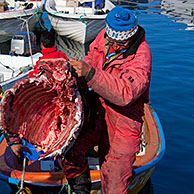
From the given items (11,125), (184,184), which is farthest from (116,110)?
(184,184)

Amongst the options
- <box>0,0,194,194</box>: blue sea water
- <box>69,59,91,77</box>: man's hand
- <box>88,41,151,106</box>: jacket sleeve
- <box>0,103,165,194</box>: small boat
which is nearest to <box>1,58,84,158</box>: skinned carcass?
<box>69,59,91,77</box>: man's hand

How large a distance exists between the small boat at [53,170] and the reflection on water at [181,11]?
1465cm

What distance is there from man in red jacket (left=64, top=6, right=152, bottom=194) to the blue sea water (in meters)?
2.59

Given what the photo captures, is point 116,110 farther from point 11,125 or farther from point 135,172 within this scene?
point 135,172

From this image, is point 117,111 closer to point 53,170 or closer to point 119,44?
point 119,44

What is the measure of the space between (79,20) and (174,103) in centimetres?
682

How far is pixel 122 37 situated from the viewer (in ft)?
8.74

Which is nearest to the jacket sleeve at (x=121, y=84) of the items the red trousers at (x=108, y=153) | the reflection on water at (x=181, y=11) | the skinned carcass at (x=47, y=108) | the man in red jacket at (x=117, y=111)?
the man in red jacket at (x=117, y=111)

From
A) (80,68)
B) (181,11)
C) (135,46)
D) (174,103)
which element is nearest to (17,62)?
(174,103)

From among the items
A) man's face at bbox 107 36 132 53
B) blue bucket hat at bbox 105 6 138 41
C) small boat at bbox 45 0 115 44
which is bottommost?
small boat at bbox 45 0 115 44

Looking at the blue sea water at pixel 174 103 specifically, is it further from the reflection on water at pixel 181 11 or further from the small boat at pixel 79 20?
the reflection on water at pixel 181 11

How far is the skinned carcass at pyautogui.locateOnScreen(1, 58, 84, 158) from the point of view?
236cm

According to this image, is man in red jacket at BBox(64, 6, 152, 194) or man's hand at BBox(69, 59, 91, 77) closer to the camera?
man's hand at BBox(69, 59, 91, 77)

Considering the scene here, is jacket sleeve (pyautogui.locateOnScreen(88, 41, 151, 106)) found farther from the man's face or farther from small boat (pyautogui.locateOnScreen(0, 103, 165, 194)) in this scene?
small boat (pyautogui.locateOnScreen(0, 103, 165, 194))
